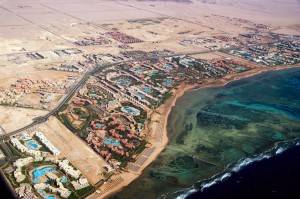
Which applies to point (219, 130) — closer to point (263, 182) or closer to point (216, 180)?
point (216, 180)

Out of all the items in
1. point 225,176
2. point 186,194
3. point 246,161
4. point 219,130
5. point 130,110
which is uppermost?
point 130,110

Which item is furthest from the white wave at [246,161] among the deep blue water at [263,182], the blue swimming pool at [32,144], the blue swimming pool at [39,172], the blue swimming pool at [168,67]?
the blue swimming pool at [168,67]

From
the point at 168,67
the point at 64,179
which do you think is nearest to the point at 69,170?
the point at 64,179

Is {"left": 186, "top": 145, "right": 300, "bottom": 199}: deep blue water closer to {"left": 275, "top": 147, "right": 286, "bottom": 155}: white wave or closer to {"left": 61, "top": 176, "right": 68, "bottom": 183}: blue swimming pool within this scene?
{"left": 275, "top": 147, "right": 286, "bottom": 155}: white wave

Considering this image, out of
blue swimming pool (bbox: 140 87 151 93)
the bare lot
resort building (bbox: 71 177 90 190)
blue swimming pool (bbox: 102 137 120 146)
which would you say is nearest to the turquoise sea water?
resort building (bbox: 71 177 90 190)

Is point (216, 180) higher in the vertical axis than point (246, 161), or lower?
lower

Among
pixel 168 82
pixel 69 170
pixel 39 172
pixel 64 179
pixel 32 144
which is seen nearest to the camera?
pixel 64 179
